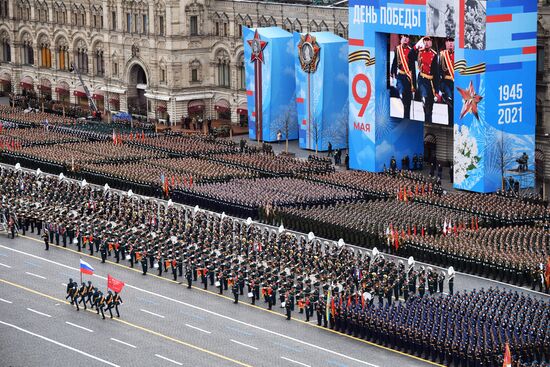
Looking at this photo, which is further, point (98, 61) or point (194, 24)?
point (98, 61)

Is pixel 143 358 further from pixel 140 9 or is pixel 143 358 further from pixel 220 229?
pixel 140 9

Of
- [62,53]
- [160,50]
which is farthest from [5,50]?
[160,50]

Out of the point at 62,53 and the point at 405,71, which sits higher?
the point at 62,53

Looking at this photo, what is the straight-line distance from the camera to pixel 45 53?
15462 centimetres

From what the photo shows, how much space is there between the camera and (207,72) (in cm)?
13588

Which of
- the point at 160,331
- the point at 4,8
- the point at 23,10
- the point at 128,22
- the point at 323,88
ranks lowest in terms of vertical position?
the point at 160,331

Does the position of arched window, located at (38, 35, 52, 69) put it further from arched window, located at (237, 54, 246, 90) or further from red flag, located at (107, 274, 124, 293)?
red flag, located at (107, 274, 124, 293)

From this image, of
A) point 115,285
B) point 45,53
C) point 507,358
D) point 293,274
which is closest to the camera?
point 507,358

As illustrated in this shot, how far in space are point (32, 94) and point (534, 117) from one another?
6768cm

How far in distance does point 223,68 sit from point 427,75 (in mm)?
34004

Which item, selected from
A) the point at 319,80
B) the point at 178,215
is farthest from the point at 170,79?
the point at 178,215

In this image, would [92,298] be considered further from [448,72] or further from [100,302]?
[448,72]

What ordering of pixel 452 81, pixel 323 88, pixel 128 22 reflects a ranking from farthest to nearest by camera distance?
pixel 128 22, pixel 323 88, pixel 452 81

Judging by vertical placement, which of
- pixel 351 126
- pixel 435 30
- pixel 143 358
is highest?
pixel 435 30
